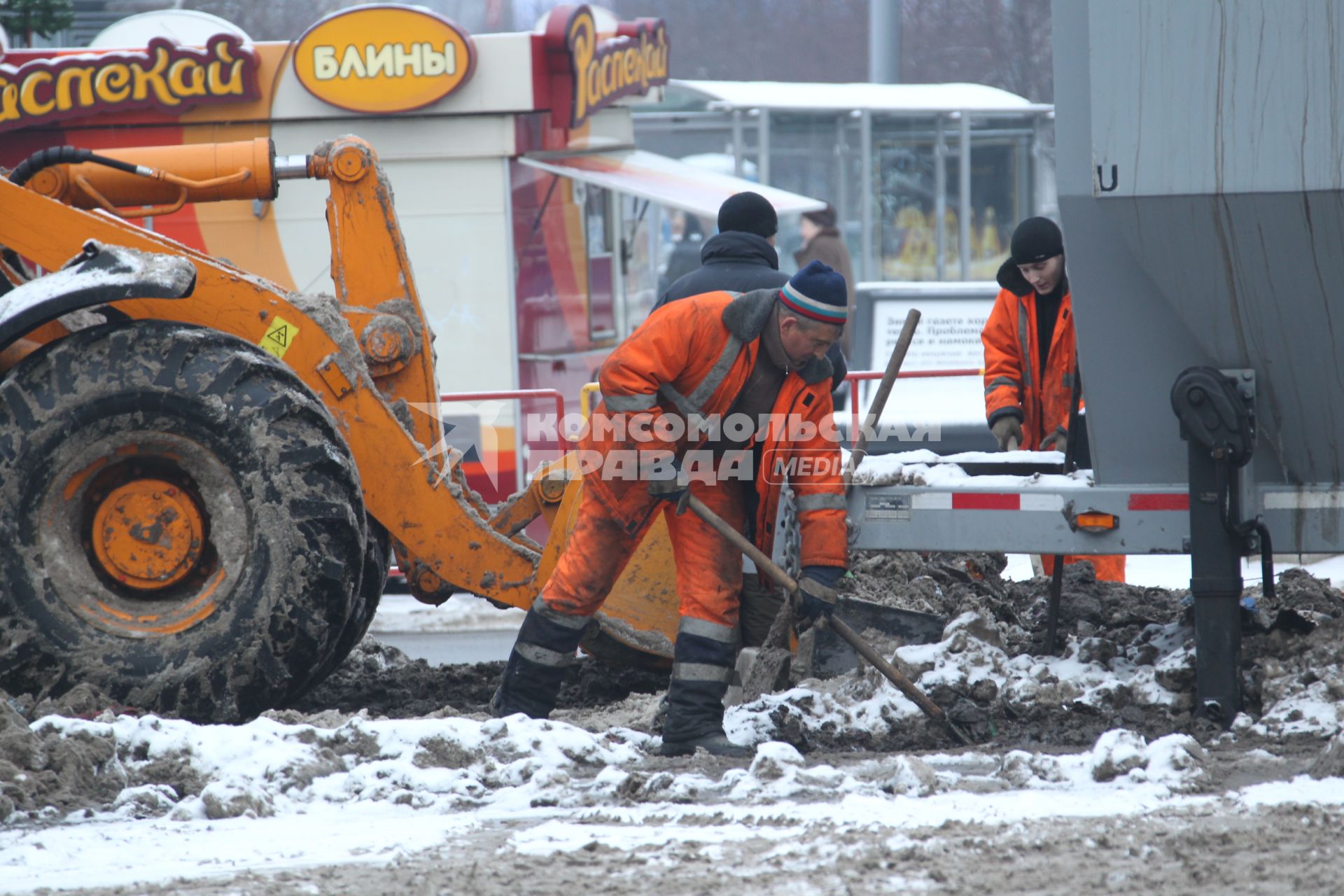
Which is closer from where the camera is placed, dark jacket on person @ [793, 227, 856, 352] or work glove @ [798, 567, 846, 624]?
work glove @ [798, 567, 846, 624]

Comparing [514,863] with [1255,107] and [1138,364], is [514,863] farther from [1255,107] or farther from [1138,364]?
[1255,107]

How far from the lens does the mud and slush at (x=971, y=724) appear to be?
3387 mm

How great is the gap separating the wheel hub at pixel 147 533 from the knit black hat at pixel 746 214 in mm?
2330

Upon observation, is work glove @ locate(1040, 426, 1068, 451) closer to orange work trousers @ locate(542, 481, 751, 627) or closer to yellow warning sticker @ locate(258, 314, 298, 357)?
orange work trousers @ locate(542, 481, 751, 627)

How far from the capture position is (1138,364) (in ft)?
14.5

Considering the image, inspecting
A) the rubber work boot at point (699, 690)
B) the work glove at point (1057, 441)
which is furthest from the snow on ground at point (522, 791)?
the work glove at point (1057, 441)

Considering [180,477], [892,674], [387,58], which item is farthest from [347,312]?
[387,58]

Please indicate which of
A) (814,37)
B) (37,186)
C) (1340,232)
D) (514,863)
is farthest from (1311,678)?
(814,37)

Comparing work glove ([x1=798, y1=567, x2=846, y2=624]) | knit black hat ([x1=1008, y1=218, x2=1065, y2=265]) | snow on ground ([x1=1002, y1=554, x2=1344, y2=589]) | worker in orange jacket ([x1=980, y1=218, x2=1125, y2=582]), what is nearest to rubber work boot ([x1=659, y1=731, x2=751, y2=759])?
work glove ([x1=798, y1=567, x2=846, y2=624])

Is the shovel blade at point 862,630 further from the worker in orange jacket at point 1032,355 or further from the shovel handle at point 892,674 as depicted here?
the worker in orange jacket at point 1032,355

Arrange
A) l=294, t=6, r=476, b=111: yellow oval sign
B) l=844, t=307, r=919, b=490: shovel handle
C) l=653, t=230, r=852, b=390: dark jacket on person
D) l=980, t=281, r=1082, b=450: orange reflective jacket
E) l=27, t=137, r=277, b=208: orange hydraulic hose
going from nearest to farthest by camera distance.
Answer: l=844, t=307, r=919, b=490: shovel handle < l=27, t=137, r=277, b=208: orange hydraulic hose < l=653, t=230, r=852, b=390: dark jacket on person < l=980, t=281, r=1082, b=450: orange reflective jacket < l=294, t=6, r=476, b=111: yellow oval sign

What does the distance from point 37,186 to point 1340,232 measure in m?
4.22

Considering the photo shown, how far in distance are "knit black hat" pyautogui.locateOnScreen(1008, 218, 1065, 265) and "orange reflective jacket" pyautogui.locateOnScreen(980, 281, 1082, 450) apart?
0.77 ft

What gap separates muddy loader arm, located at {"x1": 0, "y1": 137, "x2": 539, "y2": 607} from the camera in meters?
5.05
